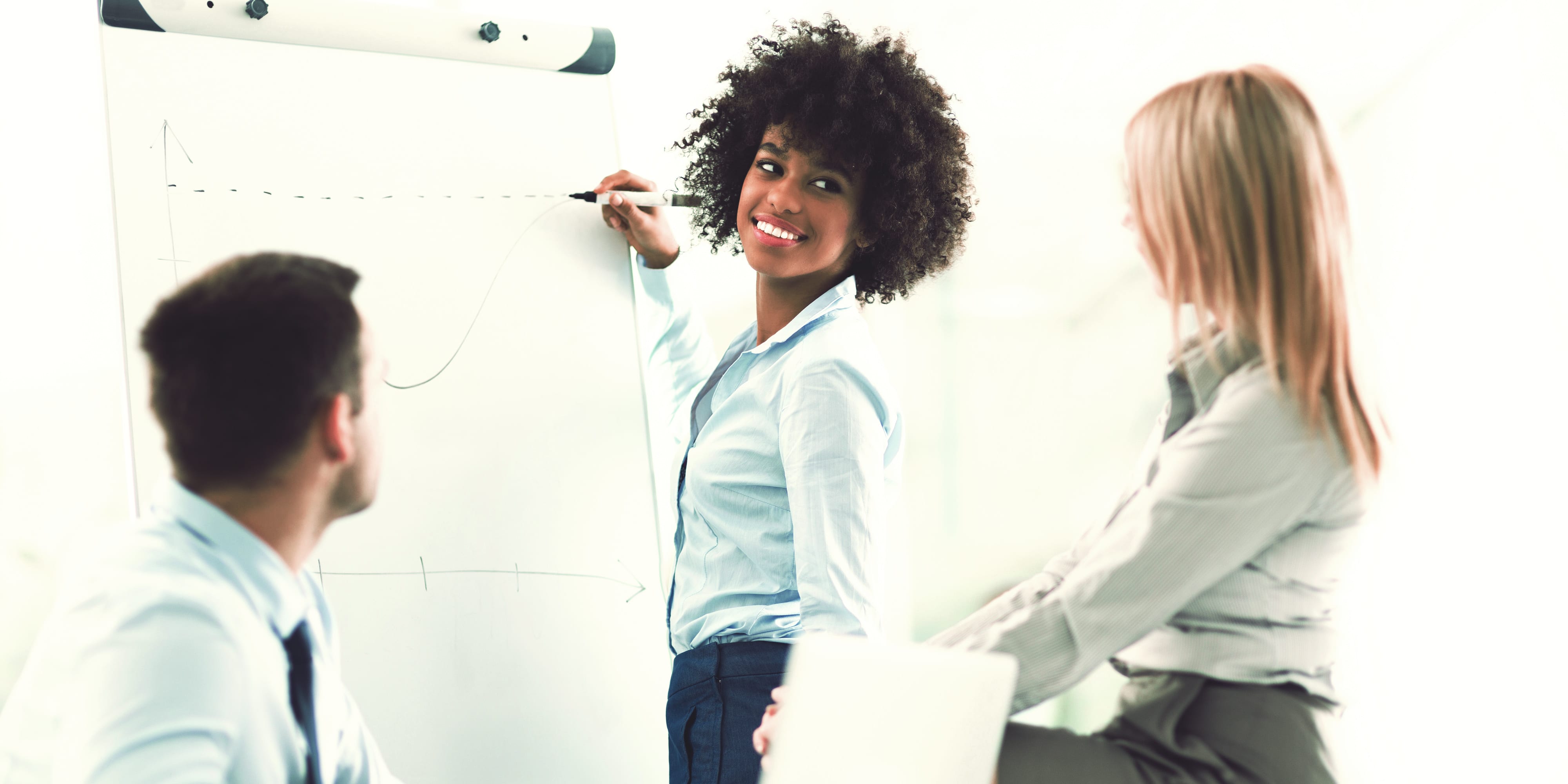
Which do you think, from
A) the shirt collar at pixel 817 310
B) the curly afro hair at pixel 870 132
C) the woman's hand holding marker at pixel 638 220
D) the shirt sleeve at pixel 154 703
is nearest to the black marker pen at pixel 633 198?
the woman's hand holding marker at pixel 638 220

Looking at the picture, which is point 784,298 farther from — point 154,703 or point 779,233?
point 154,703

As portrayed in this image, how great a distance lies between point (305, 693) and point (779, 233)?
0.79 metres

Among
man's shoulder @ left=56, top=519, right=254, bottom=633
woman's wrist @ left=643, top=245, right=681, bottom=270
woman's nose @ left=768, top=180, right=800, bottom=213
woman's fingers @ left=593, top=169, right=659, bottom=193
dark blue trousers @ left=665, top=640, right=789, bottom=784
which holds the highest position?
woman's fingers @ left=593, top=169, right=659, bottom=193

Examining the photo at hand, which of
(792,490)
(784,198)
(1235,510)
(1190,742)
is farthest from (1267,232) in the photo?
(784,198)

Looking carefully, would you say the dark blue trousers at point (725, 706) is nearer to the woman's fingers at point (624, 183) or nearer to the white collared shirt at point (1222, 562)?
the white collared shirt at point (1222, 562)

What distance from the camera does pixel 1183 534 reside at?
85 centimetres

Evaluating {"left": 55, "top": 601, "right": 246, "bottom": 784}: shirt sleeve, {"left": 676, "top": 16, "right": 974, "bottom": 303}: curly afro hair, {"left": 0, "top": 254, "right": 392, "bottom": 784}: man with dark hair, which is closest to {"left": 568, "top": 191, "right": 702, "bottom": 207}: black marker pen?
{"left": 676, "top": 16, "right": 974, "bottom": 303}: curly afro hair

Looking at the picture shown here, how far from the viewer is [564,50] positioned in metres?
1.61

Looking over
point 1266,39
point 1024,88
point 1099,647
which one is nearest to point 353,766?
point 1099,647

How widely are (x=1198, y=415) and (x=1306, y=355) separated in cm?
10

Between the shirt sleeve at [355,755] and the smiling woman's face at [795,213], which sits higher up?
the smiling woman's face at [795,213]

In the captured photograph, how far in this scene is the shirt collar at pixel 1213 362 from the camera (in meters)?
0.89

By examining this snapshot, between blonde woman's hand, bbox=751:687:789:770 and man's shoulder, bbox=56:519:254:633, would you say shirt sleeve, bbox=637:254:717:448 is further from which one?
man's shoulder, bbox=56:519:254:633

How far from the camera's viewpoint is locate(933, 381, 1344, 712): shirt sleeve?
2.78 ft
